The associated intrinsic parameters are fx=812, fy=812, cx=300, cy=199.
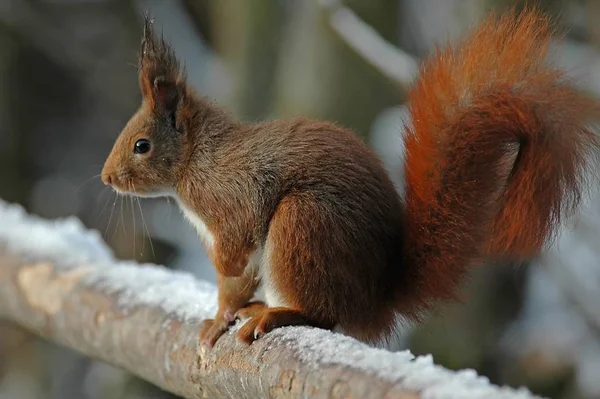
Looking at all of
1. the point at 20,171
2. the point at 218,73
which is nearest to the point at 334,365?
the point at 218,73

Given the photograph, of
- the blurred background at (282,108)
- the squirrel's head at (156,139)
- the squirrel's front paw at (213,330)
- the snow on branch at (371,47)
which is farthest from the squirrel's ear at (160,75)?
the snow on branch at (371,47)

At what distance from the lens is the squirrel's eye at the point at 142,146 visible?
4.53 ft

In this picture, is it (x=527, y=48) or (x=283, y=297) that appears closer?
(x=527, y=48)

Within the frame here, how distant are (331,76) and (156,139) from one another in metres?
0.98

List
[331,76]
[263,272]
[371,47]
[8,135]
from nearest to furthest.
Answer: [263,272] → [371,47] → [331,76] → [8,135]

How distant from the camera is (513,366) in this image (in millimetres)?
2408

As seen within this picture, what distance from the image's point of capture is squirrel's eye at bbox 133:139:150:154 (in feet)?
4.53

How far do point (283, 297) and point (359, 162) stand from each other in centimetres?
23

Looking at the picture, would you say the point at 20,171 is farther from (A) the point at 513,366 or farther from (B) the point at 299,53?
(A) the point at 513,366

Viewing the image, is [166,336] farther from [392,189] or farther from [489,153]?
[489,153]

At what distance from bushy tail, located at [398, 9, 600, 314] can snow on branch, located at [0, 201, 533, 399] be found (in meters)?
0.24

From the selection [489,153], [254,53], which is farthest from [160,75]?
[254,53]

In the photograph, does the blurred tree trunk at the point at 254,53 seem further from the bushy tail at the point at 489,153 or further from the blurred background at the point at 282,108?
the bushy tail at the point at 489,153

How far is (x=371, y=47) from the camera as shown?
6.29ft
